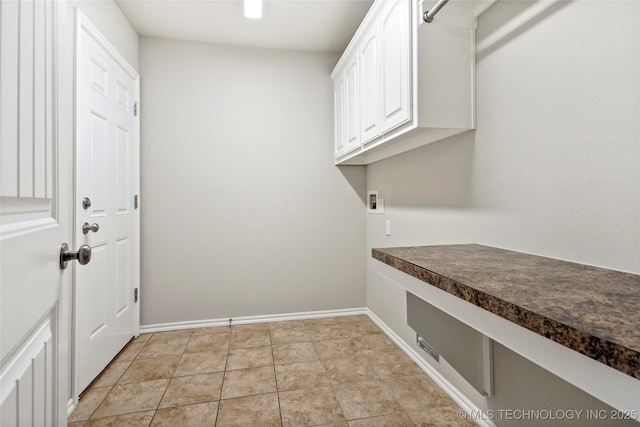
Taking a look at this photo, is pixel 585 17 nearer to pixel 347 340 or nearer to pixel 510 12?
pixel 510 12

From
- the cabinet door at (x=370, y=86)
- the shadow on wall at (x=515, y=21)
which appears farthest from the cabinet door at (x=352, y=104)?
the shadow on wall at (x=515, y=21)

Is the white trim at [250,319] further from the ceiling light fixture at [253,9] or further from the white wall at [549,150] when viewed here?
the ceiling light fixture at [253,9]

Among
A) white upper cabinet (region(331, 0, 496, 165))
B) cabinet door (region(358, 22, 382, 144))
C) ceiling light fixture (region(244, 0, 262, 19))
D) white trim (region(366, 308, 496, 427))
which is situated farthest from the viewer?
ceiling light fixture (region(244, 0, 262, 19))

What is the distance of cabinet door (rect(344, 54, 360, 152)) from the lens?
2.31m

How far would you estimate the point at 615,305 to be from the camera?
65 centimetres

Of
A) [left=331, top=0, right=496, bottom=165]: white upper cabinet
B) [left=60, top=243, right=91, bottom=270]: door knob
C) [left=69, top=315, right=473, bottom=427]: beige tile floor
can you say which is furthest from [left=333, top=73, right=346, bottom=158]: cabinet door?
[left=60, top=243, right=91, bottom=270]: door knob

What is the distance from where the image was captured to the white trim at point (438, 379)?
62.6 inches

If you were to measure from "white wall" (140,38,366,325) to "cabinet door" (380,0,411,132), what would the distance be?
47.5 inches

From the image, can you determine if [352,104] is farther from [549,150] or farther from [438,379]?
[438,379]

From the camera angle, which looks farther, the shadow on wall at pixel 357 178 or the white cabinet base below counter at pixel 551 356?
the shadow on wall at pixel 357 178

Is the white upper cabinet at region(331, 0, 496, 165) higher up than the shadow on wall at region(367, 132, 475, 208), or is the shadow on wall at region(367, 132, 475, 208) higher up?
the white upper cabinet at region(331, 0, 496, 165)

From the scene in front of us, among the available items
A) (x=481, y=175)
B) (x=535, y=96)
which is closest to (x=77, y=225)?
(x=481, y=175)

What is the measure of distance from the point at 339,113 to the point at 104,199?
1.91 metres

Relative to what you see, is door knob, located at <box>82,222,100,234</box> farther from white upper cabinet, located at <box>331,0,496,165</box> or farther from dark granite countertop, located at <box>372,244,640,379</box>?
white upper cabinet, located at <box>331,0,496,165</box>
